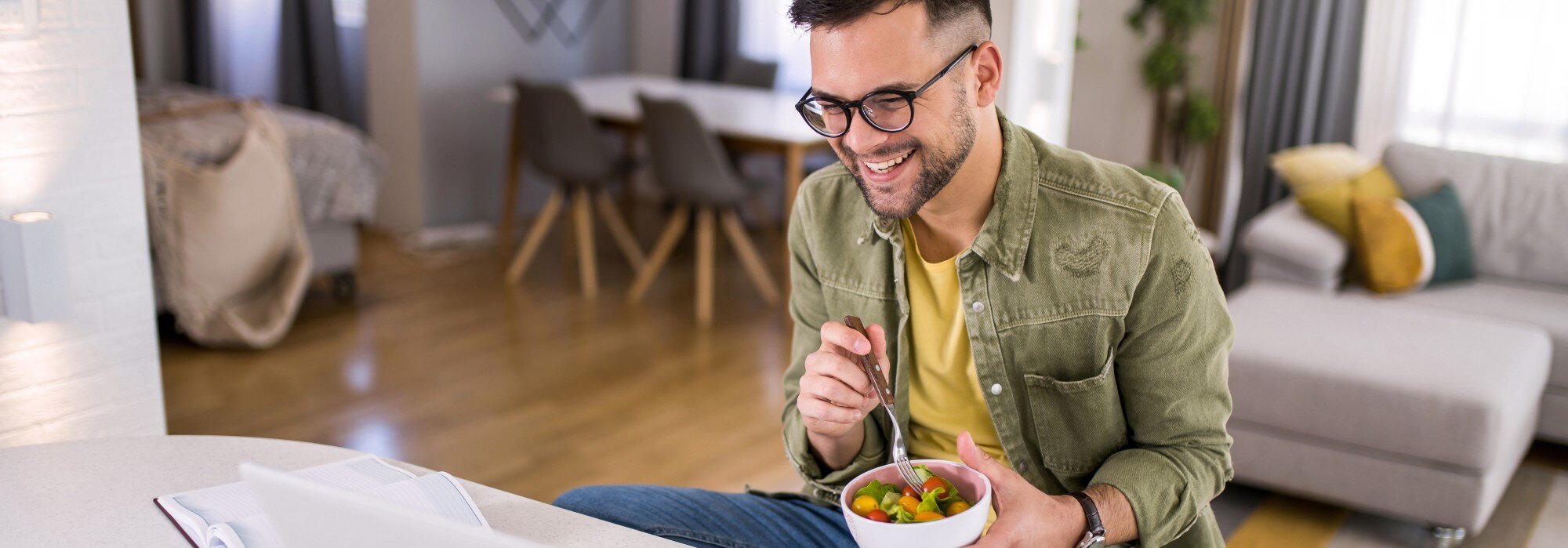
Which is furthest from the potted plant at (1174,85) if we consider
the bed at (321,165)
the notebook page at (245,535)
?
the notebook page at (245,535)

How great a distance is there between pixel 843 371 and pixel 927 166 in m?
0.23

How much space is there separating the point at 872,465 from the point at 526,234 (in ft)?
13.2

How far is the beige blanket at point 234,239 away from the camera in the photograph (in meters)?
3.35

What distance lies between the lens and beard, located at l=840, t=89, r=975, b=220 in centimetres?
122

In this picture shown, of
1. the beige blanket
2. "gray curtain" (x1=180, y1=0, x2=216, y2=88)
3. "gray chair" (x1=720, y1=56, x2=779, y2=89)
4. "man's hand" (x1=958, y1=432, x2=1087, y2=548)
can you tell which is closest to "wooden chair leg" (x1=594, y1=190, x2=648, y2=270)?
"gray chair" (x1=720, y1=56, x2=779, y2=89)

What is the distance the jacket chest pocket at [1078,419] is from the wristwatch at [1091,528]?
170 mm

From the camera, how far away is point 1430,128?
174 inches

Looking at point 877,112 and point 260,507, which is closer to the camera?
point 260,507

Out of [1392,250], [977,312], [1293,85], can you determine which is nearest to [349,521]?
[977,312]

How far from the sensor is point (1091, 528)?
1.14 m

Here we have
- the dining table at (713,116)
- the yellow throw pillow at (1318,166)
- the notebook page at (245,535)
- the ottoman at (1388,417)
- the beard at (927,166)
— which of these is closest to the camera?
the notebook page at (245,535)

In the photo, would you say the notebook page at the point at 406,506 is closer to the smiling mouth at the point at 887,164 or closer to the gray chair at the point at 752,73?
the smiling mouth at the point at 887,164

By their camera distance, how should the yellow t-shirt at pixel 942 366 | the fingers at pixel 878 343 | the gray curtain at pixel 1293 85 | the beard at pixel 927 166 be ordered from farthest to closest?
the gray curtain at pixel 1293 85
the yellow t-shirt at pixel 942 366
the beard at pixel 927 166
the fingers at pixel 878 343

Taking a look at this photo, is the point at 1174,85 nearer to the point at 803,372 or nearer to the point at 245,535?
the point at 803,372
